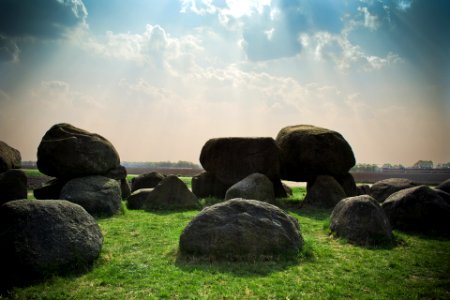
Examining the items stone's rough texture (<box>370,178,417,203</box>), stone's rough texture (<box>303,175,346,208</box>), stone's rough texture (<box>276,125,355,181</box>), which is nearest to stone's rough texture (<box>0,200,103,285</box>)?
stone's rough texture (<box>303,175,346,208</box>)

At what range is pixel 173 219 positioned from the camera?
54.5 ft

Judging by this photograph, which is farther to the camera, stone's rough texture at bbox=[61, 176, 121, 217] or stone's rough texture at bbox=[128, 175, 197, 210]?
stone's rough texture at bbox=[128, 175, 197, 210]

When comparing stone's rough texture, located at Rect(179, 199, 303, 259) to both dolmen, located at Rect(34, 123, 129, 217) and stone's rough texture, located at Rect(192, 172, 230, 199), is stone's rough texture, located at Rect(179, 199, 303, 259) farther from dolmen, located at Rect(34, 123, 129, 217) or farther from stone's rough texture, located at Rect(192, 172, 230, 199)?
stone's rough texture, located at Rect(192, 172, 230, 199)

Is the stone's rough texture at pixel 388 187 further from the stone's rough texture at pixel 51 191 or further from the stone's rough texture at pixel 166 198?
the stone's rough texture at pixel 51 191

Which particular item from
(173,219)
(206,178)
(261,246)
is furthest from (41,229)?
(206,178)

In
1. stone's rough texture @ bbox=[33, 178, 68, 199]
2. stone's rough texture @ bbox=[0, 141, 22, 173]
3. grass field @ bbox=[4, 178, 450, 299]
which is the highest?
stone's rough texture @ bbox=[0, 141, 22, 173]

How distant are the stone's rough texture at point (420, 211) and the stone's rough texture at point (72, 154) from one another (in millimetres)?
15415

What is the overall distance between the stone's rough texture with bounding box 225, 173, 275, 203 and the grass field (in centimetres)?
773

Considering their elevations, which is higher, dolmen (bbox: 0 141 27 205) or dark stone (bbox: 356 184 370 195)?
dolmen (bbox: 0 141 27 205)

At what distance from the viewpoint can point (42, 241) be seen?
26.2ft

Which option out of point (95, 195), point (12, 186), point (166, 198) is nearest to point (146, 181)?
point (166, 198)

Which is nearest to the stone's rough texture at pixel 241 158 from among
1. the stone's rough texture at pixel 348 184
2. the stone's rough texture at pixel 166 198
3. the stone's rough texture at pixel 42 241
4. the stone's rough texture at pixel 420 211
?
the stone's rough texture at pixel 348 184

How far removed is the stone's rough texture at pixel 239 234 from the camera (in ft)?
30.3

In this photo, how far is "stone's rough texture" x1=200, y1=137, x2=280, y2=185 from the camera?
24219mm
